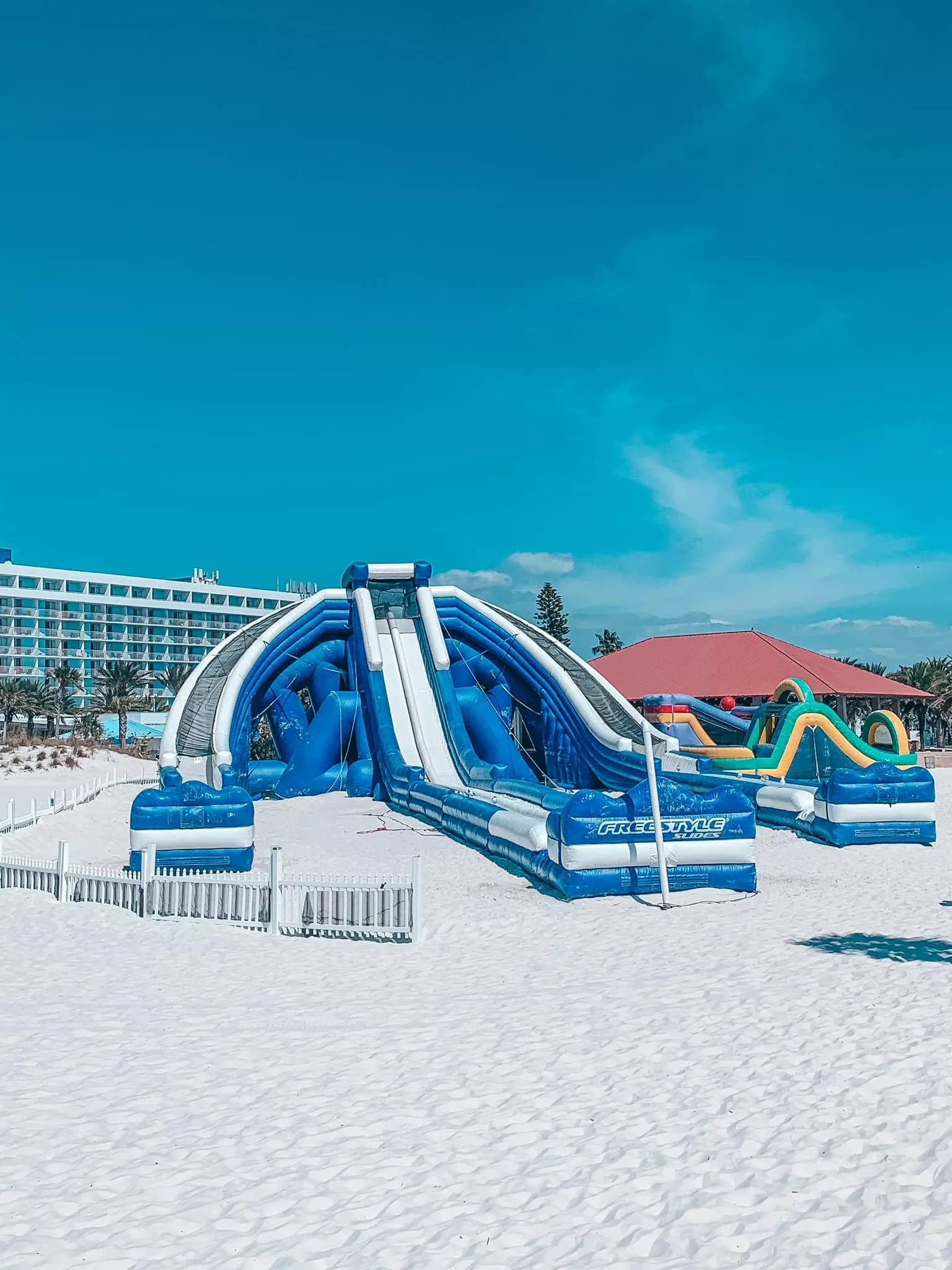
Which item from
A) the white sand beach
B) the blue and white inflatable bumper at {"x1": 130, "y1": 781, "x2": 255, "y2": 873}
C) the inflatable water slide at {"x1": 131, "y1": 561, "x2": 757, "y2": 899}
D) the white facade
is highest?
the white facade

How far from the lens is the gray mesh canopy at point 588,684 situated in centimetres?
2561

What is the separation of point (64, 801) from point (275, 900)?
12.6m

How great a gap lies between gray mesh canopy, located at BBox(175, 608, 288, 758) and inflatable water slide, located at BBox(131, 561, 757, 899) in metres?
0.05

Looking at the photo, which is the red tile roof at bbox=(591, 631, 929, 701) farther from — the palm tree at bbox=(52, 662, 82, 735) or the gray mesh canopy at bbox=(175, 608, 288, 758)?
the palm tree at bbox=(52, 662, 82, 735)

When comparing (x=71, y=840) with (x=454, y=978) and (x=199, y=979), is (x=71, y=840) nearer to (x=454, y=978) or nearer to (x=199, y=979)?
(x=199, y=979)

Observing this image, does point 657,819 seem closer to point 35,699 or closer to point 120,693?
point 35,699

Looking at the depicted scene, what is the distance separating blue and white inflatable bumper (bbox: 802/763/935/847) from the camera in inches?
691

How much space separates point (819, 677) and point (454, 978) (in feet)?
111

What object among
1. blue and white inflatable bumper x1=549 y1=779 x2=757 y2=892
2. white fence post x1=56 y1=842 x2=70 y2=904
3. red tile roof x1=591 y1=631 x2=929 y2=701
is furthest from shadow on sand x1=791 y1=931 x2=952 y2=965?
red tile roof x1=591 y1=631 x2=929 y2=701

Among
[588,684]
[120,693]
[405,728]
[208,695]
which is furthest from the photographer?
[120,693]

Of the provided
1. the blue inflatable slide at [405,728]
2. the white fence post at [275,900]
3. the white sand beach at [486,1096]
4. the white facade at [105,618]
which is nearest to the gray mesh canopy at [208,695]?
the blue inflatable slide at [405,728]

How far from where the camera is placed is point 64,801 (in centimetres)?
2212

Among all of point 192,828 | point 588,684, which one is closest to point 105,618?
point 588,684

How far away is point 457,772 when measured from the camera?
81.1ft
